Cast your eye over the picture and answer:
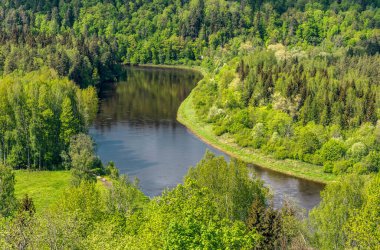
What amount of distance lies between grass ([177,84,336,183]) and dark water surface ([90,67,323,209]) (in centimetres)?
216

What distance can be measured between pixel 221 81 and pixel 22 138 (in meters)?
70.3

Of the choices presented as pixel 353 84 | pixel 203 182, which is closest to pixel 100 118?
pixel 353 84

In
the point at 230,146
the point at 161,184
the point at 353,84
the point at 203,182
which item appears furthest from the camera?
the point at 353,84

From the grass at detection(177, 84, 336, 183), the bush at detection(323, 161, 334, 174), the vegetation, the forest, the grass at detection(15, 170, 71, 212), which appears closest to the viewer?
the vegetation

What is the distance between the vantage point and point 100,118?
147m

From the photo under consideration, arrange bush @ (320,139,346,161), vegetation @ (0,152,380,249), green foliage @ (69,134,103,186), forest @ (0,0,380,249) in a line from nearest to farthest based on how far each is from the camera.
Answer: vegetation @ (0,152,380,249), forest @ (0,0,380,249), green foliage @ (69,134,103,186), bush @ (320,139,346,161)

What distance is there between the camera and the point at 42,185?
93.1 meters

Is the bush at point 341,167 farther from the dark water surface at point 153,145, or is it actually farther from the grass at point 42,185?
the grass at point 42,185

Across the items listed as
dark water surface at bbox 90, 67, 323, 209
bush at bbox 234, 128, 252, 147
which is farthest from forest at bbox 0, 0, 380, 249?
dark water surface at bbox 90, 67, 323, 209

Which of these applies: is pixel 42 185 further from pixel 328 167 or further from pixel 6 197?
pixel 328 167

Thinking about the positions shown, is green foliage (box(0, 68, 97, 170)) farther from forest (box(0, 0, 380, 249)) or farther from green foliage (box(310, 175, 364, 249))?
green foliage (box(310, 175, 364, 249))

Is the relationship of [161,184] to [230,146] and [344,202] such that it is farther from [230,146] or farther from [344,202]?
[344,202]

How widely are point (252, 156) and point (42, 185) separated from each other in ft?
147

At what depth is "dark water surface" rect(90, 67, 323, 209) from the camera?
9781cm
